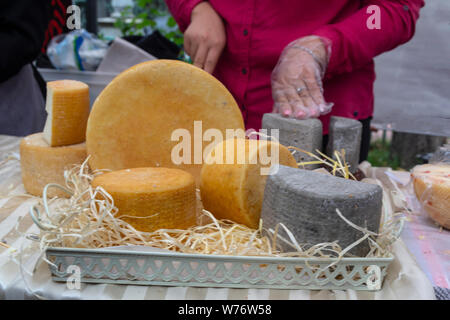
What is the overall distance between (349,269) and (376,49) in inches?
29.3

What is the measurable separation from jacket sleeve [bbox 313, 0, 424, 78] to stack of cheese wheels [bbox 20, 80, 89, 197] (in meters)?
0.63

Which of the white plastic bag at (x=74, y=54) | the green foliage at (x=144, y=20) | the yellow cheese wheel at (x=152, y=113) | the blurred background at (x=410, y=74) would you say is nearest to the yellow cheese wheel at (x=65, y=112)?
the yellow cheese wheel at (x=152, y=113)

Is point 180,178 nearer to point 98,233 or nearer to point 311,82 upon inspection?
point 98,233

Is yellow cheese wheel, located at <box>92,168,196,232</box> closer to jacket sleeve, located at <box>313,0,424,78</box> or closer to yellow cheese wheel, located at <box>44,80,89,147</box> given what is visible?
yellow cheese wheel, located at <box>44,80,89,147</box>

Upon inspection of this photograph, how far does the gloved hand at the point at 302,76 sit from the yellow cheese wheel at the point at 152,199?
409 millimetres

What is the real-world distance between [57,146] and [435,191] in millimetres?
798

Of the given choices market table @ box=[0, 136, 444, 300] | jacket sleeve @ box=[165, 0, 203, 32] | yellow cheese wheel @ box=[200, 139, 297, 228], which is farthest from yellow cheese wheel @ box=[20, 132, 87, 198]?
jacket sleeve @ box=[165, 0, 203, 32]

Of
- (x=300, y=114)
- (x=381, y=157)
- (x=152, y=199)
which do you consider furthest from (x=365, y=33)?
(x=381, y=157)

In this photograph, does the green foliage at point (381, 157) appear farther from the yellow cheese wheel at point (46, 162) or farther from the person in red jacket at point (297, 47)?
the yellow cheese wheel at point (46, 162)

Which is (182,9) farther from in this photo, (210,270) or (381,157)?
(381,157)

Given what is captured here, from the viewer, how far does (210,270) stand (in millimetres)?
610

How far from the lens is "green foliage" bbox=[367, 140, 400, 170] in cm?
289

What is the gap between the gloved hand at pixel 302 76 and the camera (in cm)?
106
